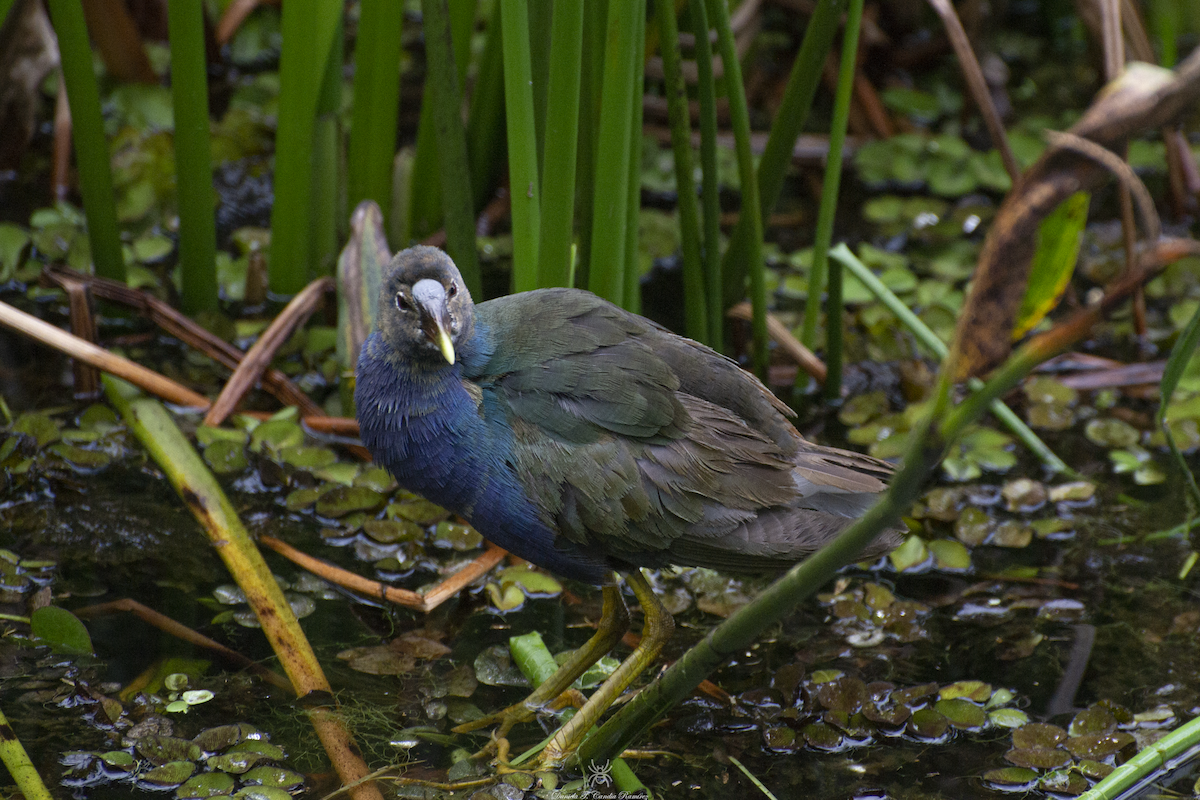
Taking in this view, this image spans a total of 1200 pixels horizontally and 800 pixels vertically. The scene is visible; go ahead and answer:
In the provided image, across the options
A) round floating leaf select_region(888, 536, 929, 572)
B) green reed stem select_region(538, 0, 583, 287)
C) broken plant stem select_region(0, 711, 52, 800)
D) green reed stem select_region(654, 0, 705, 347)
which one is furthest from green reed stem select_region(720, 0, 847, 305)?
broken plant stem select_region(0, 711, 52, 800)

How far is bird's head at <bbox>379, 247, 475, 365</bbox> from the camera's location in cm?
190

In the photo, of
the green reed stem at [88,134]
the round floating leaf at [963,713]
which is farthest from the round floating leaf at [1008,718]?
the green reed stem at [88,134]

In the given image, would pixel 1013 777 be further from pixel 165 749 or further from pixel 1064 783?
pixel 165 749

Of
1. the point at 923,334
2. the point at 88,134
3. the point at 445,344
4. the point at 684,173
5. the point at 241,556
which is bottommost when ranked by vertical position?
the point at 241,556

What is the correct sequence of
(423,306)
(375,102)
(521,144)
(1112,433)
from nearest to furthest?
(423,306) < (521,144) < (375,102) < (1112,433)

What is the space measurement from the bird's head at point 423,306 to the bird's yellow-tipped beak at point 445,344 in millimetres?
13

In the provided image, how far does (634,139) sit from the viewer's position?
7.44 feet

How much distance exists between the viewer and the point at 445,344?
5.99 feet

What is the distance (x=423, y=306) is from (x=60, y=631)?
0.98 m

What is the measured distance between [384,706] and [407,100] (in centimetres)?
262

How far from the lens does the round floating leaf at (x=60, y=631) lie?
2.10 metres

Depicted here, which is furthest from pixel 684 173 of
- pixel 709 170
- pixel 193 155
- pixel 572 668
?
pixel 193 155

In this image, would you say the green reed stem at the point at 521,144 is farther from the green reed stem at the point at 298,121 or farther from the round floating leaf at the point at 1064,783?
the round floating leaf at the point at 1064,783

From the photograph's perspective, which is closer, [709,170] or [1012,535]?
[709,170]
